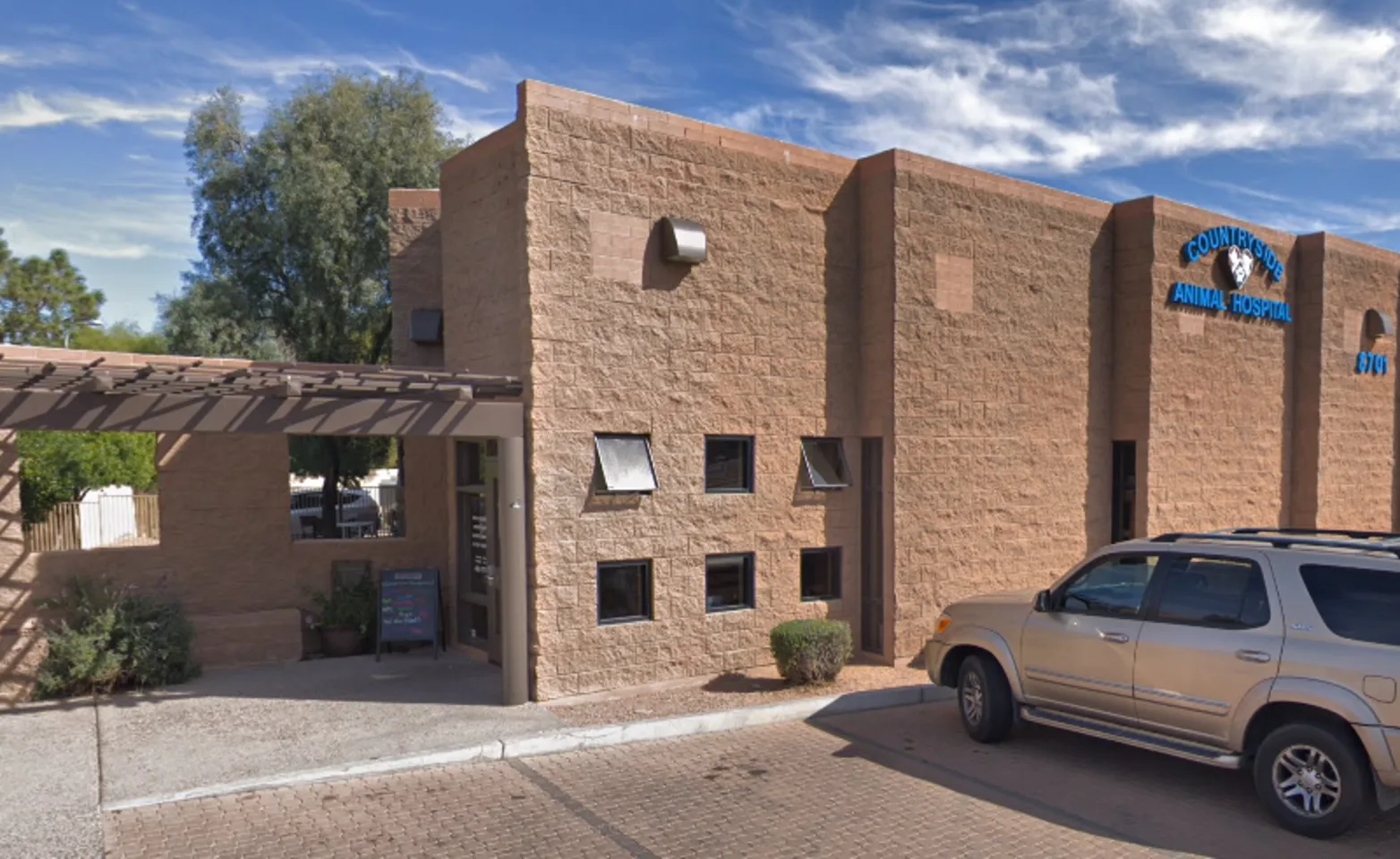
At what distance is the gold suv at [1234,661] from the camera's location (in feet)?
21.0

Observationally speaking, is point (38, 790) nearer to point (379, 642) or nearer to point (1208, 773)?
point (379, 642)

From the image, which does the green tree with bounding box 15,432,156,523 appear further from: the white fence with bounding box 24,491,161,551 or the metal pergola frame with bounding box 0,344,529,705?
the metal pergola frame with bounding box 0,344,529,705

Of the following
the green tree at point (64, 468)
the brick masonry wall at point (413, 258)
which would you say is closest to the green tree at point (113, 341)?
the green tree at point (64, 468)

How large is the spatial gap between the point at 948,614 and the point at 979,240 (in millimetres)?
5287

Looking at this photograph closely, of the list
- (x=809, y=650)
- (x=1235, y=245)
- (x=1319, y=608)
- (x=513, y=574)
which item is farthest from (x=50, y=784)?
(x=1235, y=245)

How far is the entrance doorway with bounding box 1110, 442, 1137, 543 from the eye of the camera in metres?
14.2

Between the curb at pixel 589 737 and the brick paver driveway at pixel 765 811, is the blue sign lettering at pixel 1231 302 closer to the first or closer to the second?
the curb at pixel 589 737

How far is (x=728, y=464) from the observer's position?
10.9 meters

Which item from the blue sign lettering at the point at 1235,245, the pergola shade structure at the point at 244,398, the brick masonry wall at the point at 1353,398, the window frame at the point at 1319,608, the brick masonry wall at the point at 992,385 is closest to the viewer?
the window frame at the point at 1319,608

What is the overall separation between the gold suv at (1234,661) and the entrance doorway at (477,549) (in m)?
5.30

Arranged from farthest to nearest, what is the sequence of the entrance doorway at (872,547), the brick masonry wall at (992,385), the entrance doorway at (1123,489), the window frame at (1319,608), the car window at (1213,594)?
the entrance doorway at (1123,489), the entrance doorway at (872,547), the brick masonry wall at (992,385), the car window at (1213,594), the window frame at (1319,608)

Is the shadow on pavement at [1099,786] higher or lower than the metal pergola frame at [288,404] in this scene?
lower

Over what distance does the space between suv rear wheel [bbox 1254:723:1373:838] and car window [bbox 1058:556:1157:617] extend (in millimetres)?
1357

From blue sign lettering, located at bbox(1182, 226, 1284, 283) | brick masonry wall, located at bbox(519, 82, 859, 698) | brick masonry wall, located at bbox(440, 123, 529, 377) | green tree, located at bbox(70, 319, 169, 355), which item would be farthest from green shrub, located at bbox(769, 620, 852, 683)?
green tree, located at bbox(70, 319, 169, 355)
